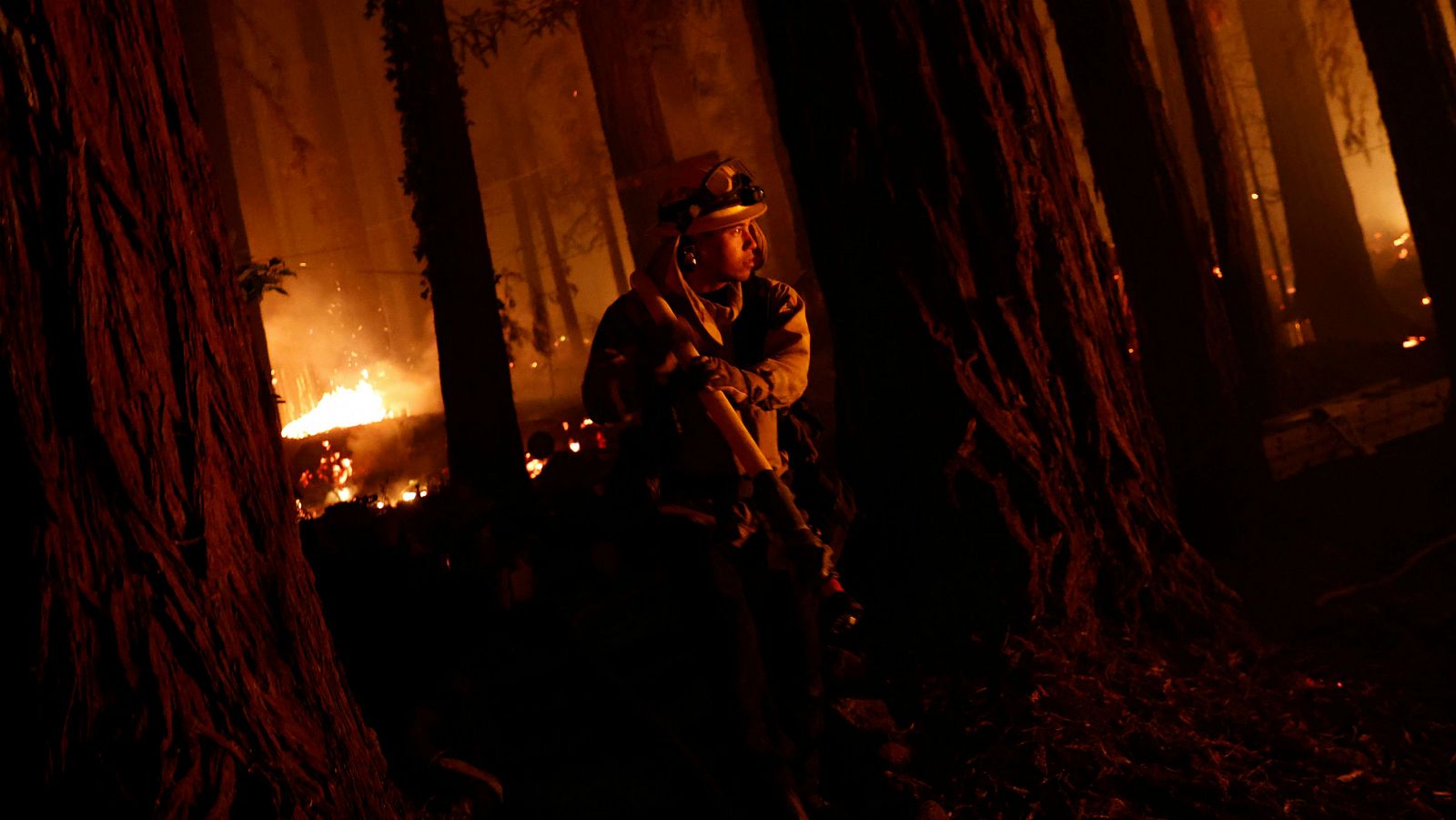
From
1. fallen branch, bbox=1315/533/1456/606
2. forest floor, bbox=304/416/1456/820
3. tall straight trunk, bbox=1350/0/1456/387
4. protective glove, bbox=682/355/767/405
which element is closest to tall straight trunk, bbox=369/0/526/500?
forest floor, bbox=304/416/1456/820

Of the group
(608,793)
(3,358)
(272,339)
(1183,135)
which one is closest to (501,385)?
(608,793)

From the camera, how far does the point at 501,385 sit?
29.0 ft

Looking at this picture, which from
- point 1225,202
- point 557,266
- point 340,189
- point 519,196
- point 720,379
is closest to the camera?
point 720,379

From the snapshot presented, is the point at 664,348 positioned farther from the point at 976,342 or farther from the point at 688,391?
the point at 976,342

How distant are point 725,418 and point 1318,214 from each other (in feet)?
59.7

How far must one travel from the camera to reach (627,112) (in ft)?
39.1

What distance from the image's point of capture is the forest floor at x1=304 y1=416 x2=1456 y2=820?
2965 millimetres

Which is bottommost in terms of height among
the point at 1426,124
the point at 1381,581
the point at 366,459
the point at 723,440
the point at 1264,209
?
the point at 1381,581

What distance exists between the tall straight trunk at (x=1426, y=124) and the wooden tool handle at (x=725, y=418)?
7.53 metres

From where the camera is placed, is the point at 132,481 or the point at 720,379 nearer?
the point at 132,481

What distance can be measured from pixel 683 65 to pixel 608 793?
76.6 feet

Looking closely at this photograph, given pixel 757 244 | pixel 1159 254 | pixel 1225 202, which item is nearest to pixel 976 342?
pixel 757 244

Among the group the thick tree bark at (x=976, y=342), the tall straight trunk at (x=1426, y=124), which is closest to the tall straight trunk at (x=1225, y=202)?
the tall straight trunk at (x=1426, y=124)

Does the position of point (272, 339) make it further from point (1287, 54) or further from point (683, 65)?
point (1287, 54)
